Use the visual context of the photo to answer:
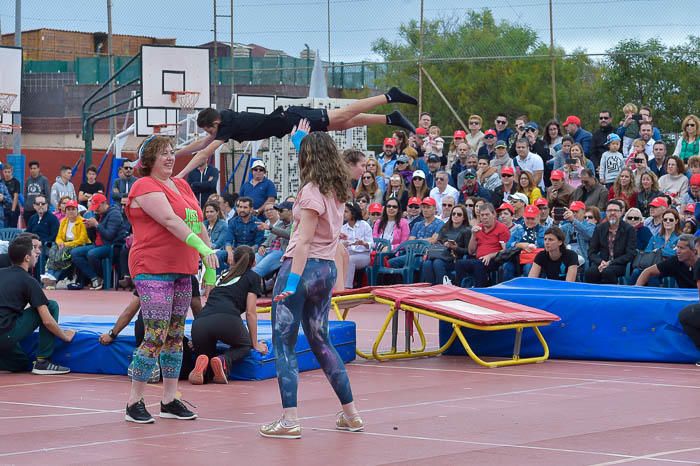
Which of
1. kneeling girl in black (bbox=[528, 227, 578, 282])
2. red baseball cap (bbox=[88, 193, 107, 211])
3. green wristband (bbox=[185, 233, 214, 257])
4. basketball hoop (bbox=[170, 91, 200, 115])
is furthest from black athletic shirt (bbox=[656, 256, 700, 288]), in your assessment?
basketball hoop (bbox=[170, 91, 200, 115])

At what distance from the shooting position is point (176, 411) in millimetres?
7684

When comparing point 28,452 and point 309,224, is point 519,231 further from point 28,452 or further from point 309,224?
point 28,452

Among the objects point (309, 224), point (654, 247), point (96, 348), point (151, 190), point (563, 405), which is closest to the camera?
point (309, 224)

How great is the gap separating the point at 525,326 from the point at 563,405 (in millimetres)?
2321

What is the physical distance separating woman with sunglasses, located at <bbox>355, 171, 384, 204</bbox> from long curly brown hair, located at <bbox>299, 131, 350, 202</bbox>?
12236 mm

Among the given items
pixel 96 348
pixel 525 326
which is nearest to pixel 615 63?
pixel 525 326

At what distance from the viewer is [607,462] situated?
6141 mm

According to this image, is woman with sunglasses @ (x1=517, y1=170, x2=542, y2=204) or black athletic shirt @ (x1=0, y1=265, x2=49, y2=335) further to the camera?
woman with sunglasses @ (x1=517, y1=170, x2=542, y2=204)

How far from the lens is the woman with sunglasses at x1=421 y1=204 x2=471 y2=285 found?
1656cm

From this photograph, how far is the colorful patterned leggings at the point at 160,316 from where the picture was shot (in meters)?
7.38

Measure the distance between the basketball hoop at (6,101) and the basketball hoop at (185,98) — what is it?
3.80 m

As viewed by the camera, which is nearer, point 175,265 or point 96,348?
point 175,265

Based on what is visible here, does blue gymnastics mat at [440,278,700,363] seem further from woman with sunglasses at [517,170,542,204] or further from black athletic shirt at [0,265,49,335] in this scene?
woman with sunglasses at [517,170,542,204]

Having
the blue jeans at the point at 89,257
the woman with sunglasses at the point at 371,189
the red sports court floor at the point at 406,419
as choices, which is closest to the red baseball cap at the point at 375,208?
the woman with sunglasses at the point at 371,189
